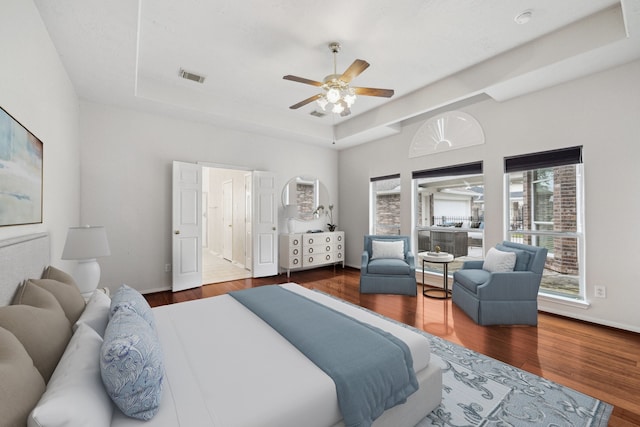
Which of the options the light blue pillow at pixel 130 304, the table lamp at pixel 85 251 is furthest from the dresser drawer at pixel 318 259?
the light blue pillow at pixel 130 304

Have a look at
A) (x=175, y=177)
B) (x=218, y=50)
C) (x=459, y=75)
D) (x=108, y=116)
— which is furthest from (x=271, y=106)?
(x=459, y=75)

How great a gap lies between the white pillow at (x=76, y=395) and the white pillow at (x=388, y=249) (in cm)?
374

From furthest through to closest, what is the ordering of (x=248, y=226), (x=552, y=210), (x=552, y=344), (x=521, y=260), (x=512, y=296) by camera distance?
1. (x=248, y=226)
2. (x=552, y=210)
3. (x=521, y=260)
4. (x=512, y=296)
5. (x=552, y=344)

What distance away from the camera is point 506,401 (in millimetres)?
1836

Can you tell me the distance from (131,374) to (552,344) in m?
3.35

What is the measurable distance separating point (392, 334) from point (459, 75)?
345 cm

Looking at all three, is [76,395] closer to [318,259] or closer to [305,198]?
[318,259]

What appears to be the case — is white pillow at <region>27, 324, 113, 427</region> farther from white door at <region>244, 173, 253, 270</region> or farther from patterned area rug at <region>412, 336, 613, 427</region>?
white door at <region>244, 173, 253, 270</region>

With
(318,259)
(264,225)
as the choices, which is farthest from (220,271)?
(318,259)

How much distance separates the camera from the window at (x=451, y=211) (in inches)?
166

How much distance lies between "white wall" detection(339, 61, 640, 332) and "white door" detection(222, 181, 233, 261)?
5510mm

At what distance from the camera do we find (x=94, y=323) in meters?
1.45

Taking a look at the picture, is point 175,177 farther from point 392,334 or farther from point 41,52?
point 392,334

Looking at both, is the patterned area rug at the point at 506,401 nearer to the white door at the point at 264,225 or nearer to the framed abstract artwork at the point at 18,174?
the framed abstract artwork at the point at 18,174
